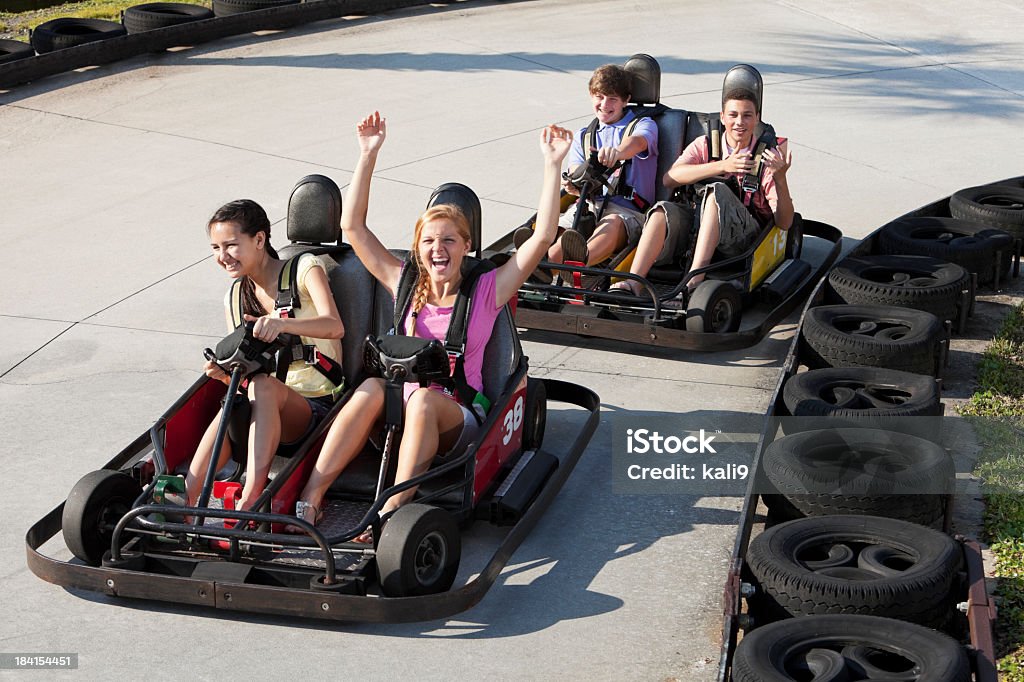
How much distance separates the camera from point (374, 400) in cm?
450

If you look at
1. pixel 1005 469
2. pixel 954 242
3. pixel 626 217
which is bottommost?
pixel 1005 469

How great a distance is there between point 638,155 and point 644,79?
39cm

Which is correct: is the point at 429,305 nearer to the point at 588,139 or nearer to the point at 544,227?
the point at 544,227

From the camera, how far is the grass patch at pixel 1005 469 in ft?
13.3

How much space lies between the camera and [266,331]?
443 centimetres

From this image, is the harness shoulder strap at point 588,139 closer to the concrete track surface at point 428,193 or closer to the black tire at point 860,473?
the concrete track surface at point 428,193

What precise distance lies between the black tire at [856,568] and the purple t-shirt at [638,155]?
9.71 ft

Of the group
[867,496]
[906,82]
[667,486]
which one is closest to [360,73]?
[906,82]

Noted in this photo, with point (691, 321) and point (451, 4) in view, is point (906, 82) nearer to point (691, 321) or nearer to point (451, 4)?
point (451, 4)

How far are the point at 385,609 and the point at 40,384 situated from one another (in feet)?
8.36

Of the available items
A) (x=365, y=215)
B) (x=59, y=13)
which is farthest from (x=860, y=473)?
(x=59, y=13)

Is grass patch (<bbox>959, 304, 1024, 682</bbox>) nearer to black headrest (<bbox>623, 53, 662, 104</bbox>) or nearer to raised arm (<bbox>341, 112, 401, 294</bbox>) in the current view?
black headrest (<bbox>623, 53, 662, 104</bbox>)

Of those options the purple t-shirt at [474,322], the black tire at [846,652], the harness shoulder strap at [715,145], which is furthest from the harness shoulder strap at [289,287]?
the harness shoulder strap at [715,145]

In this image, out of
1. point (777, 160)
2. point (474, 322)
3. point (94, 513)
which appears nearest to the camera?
point (94, 513)
